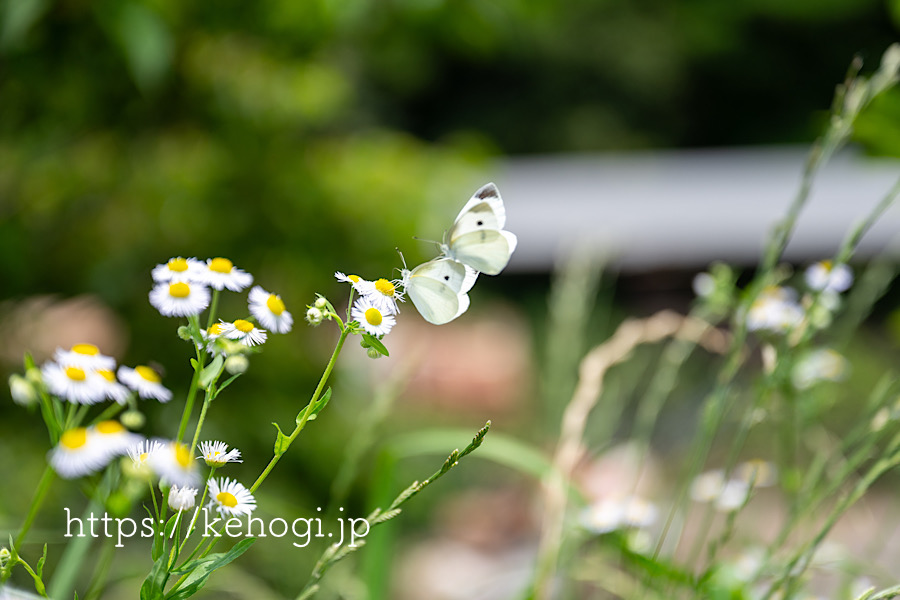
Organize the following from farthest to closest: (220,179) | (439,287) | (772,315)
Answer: (220,179), (772,315), (439,287)

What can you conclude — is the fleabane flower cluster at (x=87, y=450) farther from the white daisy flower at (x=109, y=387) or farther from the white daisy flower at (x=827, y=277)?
the white daisy flower at (x=827, y=277)

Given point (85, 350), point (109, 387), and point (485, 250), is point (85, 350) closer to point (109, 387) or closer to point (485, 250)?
point (109, 387)

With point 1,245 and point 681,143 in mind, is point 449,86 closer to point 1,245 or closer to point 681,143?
point 681,143

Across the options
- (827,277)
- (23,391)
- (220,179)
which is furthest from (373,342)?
(220,179)

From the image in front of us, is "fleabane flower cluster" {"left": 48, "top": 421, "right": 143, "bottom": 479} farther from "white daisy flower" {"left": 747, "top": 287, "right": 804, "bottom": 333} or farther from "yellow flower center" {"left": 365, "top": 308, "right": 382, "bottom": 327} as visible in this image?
"white daisy flower" {"left": 747, "top": 287, "right": 804, "bottom": 333}

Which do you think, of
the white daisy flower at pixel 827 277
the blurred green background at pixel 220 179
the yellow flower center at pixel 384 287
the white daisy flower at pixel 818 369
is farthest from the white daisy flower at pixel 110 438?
the blurred green background at pixel 220 179

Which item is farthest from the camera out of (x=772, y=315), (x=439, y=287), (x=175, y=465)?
(x=772, y=315)

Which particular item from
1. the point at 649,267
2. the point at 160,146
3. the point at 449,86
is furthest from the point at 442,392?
the point at 449,86
